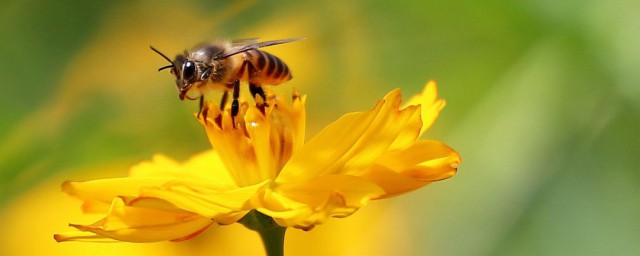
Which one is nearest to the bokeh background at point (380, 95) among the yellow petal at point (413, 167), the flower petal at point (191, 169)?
the flower petal at point (191, 169)

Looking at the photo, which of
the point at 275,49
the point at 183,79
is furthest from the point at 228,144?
the point at 275,49

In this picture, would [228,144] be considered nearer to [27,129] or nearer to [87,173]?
[87,173]

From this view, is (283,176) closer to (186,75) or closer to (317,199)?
(317,199)

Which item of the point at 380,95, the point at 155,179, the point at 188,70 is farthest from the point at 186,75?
the point at 380,95

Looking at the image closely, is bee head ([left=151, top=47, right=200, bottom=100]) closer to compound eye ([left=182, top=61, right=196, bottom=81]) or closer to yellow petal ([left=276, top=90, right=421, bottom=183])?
compound eye ([left=182, top=61, right=196, bottom=81])

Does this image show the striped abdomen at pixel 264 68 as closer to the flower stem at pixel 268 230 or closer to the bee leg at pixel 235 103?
the bee leg at pixel 235 103

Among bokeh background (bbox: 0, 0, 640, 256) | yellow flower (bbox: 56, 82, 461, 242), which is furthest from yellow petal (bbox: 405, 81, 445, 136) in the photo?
bokeh background (bbox: 0, 0, 640, 256)
